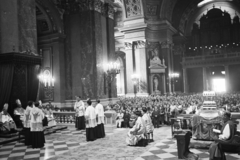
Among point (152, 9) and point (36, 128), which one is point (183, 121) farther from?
point (152, 9)

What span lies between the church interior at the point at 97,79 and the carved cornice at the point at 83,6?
56mm

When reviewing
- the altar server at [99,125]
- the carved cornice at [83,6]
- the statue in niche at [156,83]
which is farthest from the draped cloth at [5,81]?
the statue in niche at [156,83]

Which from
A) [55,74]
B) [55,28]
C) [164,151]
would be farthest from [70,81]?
[164,151]

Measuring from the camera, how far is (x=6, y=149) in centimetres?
776

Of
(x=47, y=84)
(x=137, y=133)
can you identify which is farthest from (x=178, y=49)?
(x=137, y=133)

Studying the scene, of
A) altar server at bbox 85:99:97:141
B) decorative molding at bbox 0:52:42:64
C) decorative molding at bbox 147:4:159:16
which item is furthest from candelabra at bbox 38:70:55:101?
decorative molding at bbox 147:4:159:16

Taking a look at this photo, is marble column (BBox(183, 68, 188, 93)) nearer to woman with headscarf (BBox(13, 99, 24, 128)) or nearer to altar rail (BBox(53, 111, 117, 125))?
altar rail (BBox(53, 111, 117, 125))

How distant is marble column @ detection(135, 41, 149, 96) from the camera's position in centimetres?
2283

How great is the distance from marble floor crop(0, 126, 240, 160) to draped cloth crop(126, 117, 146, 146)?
24 centimetres

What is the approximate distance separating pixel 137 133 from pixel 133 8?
704 inches

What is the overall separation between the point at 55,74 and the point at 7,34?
15.9 feet

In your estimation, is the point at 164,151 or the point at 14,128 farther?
the point at 14,128

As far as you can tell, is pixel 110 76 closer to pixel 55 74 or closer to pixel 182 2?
pixel 55 74

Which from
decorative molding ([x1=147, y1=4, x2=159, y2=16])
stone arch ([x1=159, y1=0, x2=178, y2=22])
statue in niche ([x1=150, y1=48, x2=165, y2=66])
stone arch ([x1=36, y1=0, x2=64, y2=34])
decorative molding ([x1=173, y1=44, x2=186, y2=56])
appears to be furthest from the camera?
decorative molding ([x1=173, y1=44, x2=186, y2=56])
